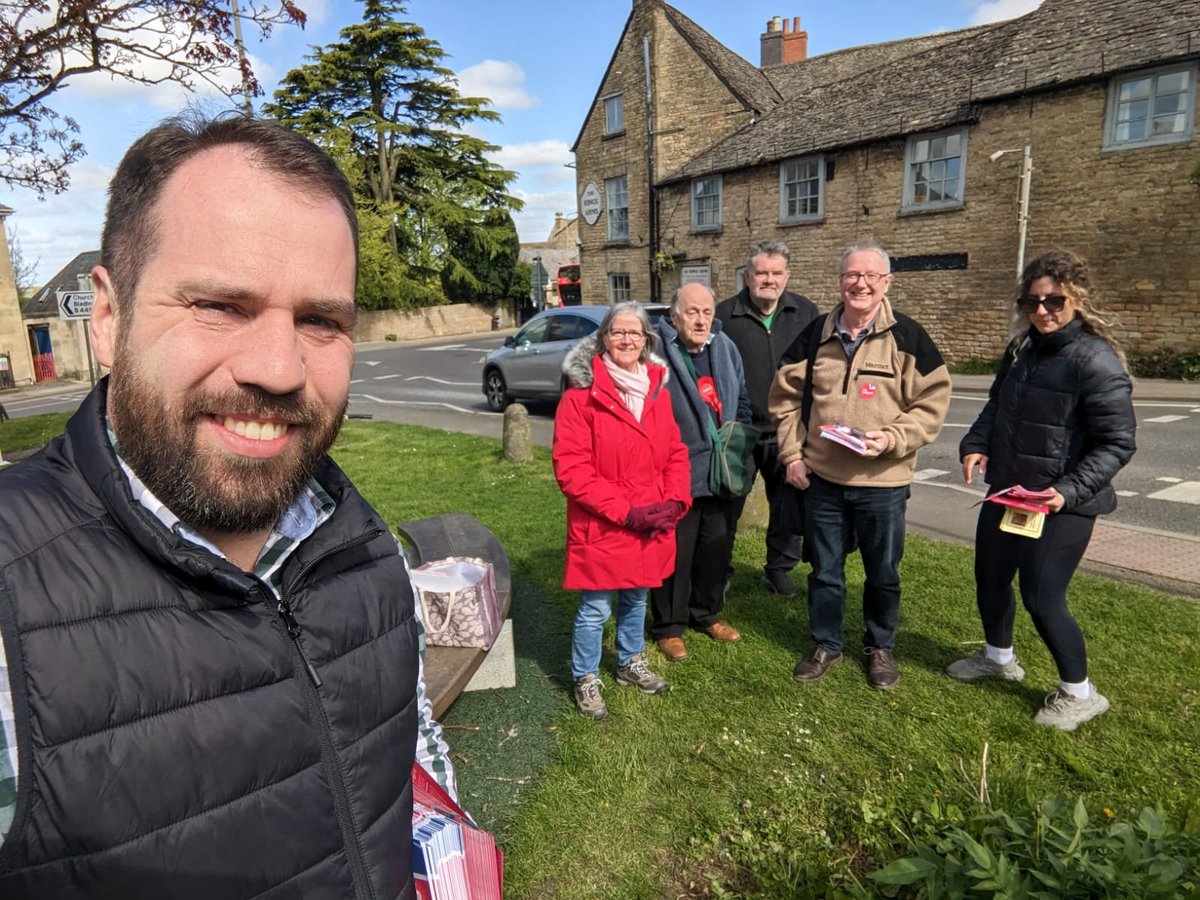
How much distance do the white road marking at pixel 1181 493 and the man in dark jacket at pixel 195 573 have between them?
7.68 metres

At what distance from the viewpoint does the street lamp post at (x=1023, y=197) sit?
15.4 m

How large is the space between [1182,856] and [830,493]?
2.09 m

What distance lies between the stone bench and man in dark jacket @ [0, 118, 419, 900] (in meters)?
1.78

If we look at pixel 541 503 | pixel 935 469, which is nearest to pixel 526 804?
pixel 541 503

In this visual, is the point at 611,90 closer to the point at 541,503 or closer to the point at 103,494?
the point at 541,503

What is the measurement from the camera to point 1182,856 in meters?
1.75

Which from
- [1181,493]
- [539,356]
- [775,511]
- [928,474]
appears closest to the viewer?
[775,511]

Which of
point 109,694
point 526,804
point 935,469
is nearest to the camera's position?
point 109,694

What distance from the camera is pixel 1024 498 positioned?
3197 millimetres

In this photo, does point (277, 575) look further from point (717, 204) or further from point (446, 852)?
point (717, 204)

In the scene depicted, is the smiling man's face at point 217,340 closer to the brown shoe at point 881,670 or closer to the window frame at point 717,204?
the brown shoe at point 881,670

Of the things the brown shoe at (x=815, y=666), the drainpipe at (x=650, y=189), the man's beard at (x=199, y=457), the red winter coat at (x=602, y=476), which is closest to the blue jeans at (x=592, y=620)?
the red winter coat at (x=602, y=476)

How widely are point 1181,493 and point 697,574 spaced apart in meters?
5.35

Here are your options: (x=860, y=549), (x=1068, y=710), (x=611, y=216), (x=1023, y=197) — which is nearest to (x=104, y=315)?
(x=860, y=549)
